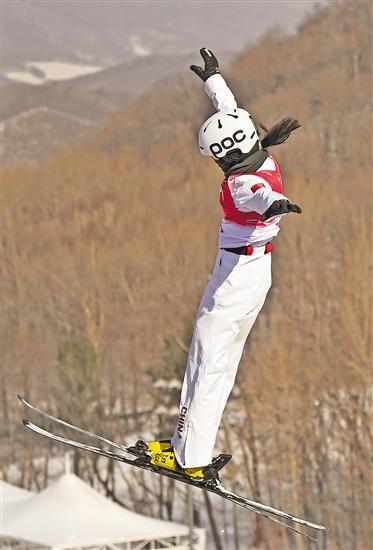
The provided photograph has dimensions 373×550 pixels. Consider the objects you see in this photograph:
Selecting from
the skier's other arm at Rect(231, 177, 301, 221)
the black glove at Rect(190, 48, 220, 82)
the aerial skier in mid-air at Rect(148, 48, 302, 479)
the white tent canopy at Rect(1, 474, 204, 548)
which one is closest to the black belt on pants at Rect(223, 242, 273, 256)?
the aerial skier in mid-air at Rect(148, 48, 302, 479)

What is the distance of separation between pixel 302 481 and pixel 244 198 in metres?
43.5

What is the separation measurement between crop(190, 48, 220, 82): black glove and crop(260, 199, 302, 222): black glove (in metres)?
1.72

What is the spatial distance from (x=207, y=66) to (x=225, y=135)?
963mm

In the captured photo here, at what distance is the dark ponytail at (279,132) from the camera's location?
7996 millimetres

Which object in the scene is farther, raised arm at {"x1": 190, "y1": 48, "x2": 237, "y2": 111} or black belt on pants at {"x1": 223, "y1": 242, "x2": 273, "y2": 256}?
raised arm at {"x1": 190, "y1": 48, "x2": 237, "y2": 111}

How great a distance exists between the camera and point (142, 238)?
85562mm

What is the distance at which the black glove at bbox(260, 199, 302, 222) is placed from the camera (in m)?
6.81

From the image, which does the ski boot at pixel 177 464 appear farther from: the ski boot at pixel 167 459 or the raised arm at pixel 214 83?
the raised arm at pixel 214 83

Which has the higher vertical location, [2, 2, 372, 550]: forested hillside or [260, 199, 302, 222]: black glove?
[2, 2, 372, 550]: forested hillside

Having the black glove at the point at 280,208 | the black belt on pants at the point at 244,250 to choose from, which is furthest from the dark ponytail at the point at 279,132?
the black glove at the point at 280,208

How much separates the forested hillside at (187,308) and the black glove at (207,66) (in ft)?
0.67

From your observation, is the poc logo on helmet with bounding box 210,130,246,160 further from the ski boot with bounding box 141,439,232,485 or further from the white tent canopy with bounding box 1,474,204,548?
the white tent canopy with bounding box 1,474,204,548

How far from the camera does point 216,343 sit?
26.9ft

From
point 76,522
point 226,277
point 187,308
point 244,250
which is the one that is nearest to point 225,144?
point 244,250
